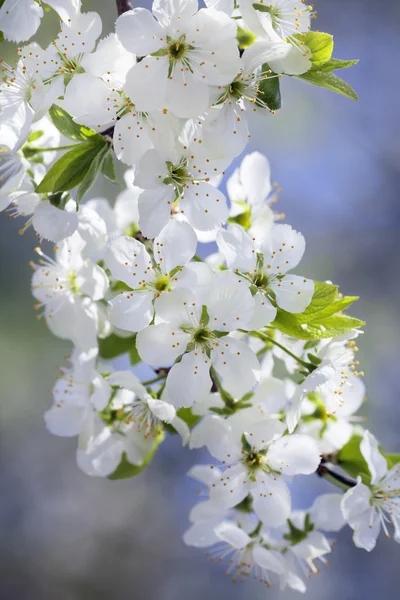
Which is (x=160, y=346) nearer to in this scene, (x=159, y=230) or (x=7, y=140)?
(x=159, y=230)

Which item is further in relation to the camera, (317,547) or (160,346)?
(317,547)

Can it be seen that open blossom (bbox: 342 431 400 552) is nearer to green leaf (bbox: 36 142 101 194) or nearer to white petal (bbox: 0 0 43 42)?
green leaf (bbox: 36 142 101 194)

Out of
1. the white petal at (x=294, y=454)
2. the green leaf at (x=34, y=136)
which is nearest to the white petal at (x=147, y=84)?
the green leaf at (x=34, y=136)

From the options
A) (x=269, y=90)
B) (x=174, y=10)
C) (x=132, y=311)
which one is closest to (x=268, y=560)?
(x=132, y=311)

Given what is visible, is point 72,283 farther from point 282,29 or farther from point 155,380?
point 282,29

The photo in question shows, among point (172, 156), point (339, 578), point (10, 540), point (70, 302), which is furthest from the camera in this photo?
point (10, 540)

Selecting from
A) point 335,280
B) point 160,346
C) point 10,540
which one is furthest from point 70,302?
point 10,540
